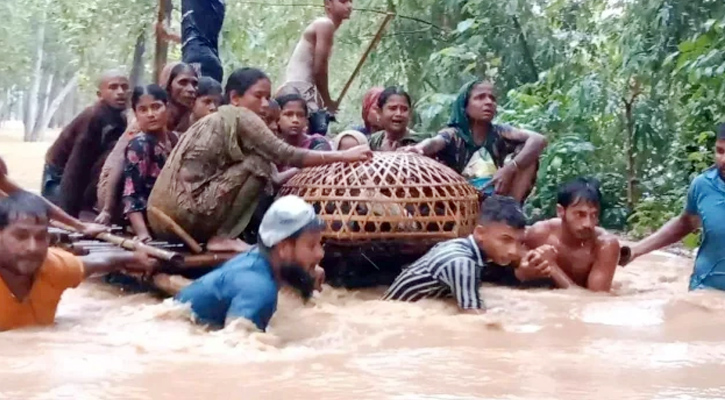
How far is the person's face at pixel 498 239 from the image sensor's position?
4.54m

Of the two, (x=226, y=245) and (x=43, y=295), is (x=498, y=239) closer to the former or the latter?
(x=226, y=245)

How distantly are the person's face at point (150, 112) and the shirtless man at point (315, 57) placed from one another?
1563 millimetres

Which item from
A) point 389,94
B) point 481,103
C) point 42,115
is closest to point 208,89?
point 389,94

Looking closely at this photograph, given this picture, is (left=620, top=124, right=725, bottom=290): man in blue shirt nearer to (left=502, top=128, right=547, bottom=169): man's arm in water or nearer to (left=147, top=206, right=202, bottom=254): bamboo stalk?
(left=502, top=128, right=547, bottom=169): man's arm in water

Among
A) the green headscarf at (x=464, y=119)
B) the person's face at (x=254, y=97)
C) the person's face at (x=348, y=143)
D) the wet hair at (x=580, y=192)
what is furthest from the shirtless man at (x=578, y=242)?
the person's face at (x=254, y=97)

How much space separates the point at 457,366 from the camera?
3547 mm

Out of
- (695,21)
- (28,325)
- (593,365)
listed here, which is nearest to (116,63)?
(695,21)

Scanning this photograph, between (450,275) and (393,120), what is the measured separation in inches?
84.3

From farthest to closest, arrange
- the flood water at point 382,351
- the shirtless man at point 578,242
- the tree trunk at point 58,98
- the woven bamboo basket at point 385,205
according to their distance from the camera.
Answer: the tree trunk at point 58,98, the shirtless man at point 578,242, the woven bamboo basket at point 385,205, the flood water at point 382,351

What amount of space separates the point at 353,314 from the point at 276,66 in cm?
989

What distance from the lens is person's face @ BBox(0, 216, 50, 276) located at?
3914 mm

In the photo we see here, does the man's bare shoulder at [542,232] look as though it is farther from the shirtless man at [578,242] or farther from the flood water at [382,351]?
the flood water at [382,351]

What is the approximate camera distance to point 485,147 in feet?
20.9

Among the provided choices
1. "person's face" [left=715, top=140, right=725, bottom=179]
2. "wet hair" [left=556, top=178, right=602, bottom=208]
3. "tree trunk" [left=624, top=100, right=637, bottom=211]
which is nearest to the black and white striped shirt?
"wet hair" [left=556, top=178, right=602, bottom=208]
